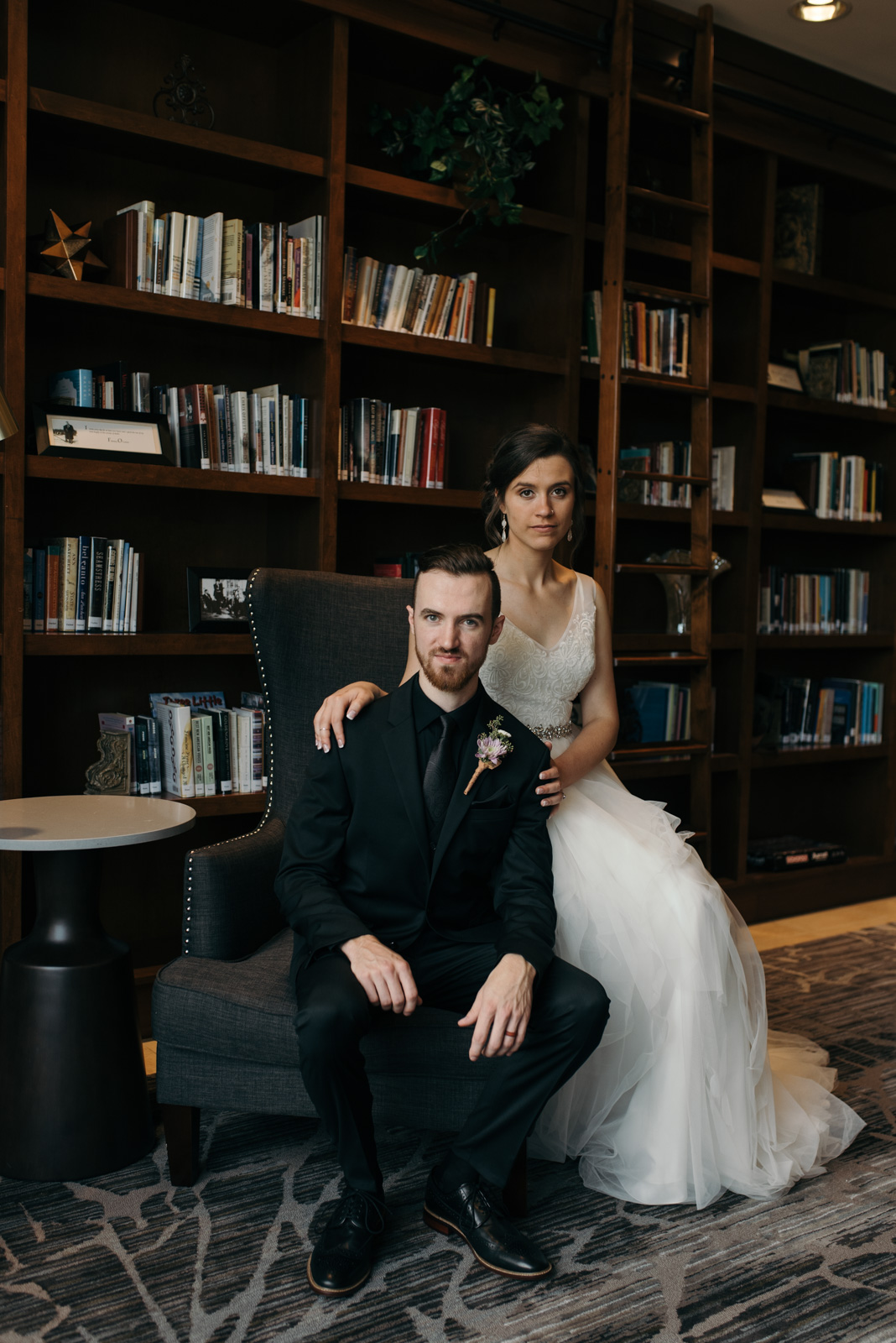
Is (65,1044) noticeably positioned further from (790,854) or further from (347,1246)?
(790,854)

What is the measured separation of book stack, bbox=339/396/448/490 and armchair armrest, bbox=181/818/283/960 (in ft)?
4.39

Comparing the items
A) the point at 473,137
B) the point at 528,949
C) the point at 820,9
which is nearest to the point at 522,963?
the point at 528,949

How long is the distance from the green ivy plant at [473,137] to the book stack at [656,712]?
5.19 feet

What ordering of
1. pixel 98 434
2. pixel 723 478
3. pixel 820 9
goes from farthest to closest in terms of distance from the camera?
pixel 723 478 → pixel 820 9 → pixel 98 434

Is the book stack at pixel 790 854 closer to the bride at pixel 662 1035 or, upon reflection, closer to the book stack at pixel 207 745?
the bride at pixel 662 1035

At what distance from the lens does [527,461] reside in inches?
98.4

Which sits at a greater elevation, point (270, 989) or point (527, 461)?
point (527, 461)

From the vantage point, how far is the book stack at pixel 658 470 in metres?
3.80

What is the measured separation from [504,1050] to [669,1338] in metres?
0.48

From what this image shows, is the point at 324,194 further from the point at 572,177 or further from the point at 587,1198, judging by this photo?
the point at 587,1198

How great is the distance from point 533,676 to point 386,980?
3.12ft

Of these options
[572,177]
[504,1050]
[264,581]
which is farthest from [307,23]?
[504,1050]

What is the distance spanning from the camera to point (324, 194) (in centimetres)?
304

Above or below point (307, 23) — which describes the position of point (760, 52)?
above
